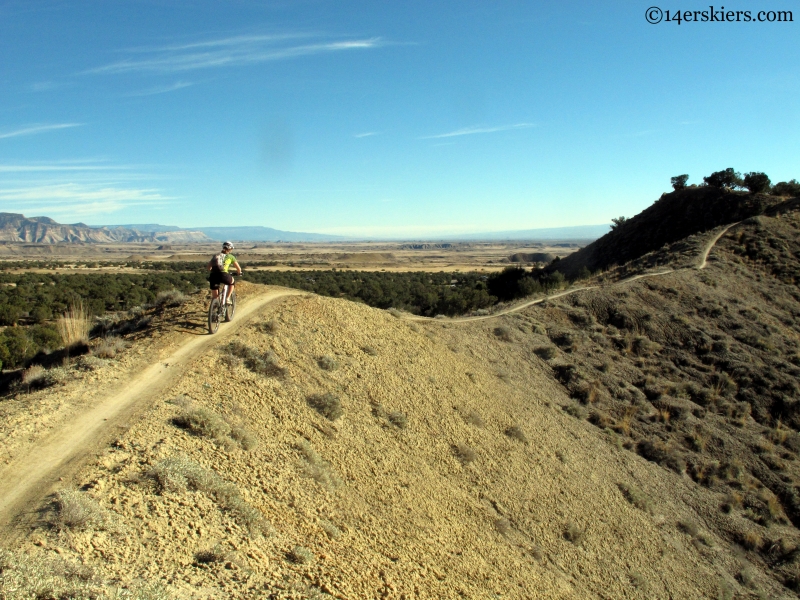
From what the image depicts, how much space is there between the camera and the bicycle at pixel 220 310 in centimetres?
1134

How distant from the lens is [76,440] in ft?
22.7

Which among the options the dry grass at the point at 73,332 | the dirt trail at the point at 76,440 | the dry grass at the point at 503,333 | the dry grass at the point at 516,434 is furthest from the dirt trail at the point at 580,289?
the dirt trail at the point at 76,440

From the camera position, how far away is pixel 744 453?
16.0 metres

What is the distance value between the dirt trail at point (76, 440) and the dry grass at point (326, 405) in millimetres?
2449

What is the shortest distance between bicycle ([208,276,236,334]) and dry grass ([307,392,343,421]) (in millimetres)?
2977

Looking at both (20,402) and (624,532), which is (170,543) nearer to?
(20,402)

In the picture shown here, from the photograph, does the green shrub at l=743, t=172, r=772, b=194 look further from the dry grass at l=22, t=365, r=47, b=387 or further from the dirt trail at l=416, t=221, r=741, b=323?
the dry grass at l=22, t=365, r=47, b=387

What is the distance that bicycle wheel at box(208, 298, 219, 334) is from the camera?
1129cm

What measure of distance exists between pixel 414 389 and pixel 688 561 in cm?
733

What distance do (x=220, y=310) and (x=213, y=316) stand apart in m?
0.31

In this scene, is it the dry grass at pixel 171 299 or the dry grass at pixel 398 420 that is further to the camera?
the dry grass at pixel 171 299

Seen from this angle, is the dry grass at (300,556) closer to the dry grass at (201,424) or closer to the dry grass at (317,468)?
the dry grass at (317,468)

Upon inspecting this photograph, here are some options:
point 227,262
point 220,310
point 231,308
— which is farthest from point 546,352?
point 220,310

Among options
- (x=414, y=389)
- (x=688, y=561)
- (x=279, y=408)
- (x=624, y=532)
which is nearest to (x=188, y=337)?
(x=279, y=408)
